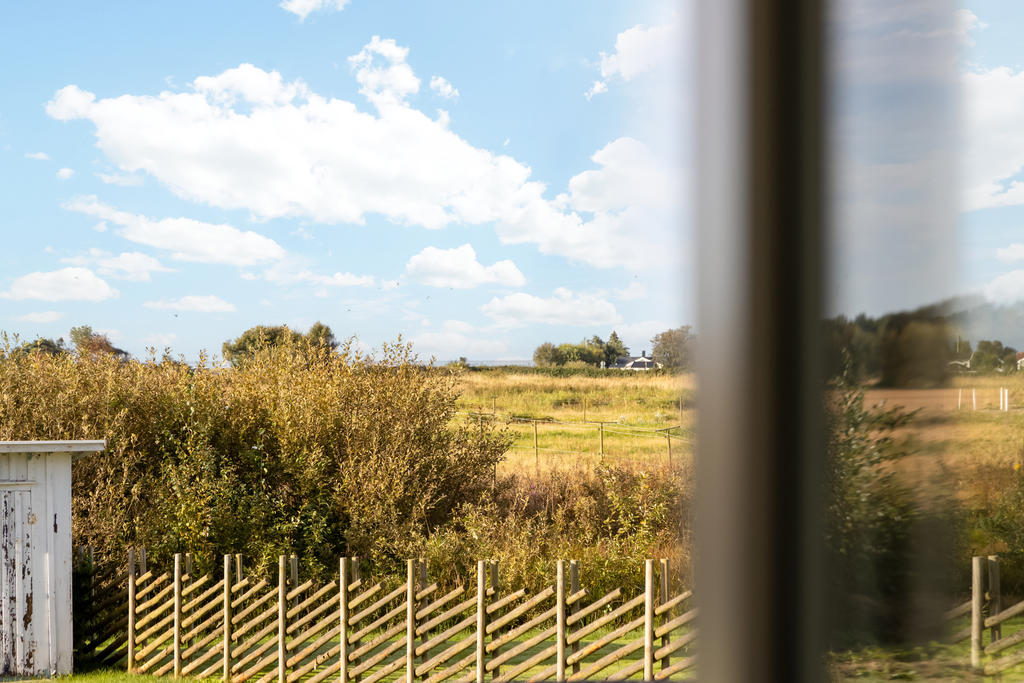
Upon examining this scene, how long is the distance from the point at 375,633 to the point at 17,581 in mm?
3180

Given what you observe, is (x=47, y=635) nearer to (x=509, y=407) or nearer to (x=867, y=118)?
(x=867, y=118)

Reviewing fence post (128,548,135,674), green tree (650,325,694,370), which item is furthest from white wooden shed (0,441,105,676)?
green tree (650,325,694,370)

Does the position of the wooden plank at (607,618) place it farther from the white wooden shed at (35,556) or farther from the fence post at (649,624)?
the white wooden shed at (35,556)

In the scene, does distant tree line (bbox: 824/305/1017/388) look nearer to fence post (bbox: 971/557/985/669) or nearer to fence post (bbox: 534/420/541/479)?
fence post (bbox: 971/557/985/669)

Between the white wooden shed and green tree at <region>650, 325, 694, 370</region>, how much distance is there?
697cm

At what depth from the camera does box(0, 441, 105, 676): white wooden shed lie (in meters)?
6.34

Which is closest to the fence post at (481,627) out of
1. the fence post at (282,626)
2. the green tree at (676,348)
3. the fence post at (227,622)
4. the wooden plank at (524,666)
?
the wooden plank at (524,666)

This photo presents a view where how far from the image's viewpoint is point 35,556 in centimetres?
642

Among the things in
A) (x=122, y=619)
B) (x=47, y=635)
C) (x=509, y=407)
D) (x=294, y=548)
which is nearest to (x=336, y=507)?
(x=294, y=548)

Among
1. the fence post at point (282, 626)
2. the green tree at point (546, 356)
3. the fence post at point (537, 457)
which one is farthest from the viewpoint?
the green tree at point (546, 356)

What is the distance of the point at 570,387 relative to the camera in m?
15.4

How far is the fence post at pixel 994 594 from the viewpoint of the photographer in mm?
255

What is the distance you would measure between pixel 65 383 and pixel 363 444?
3.46 m

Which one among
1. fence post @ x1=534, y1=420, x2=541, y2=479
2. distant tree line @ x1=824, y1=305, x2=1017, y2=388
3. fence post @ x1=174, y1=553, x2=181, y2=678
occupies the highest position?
distant tree line @ x1=824, y1=305, x2=1017, y2=388
